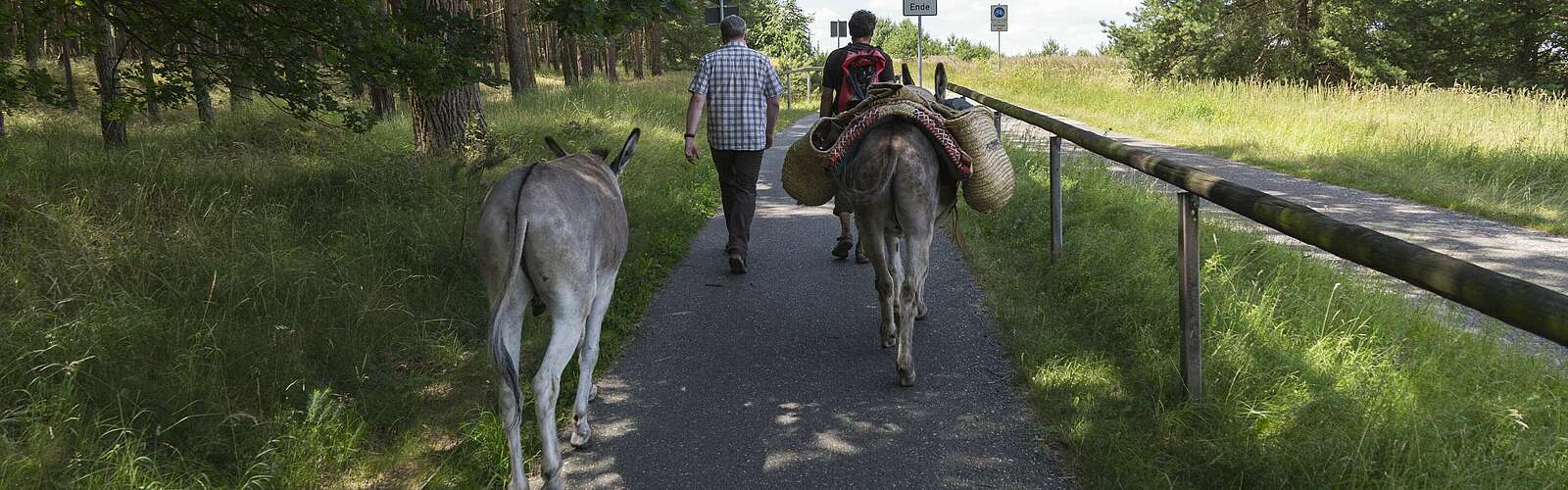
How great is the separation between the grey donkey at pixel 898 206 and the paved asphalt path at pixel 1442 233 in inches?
114

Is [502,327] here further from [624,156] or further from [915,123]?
[915,123]

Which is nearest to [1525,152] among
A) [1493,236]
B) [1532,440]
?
[1493,236]

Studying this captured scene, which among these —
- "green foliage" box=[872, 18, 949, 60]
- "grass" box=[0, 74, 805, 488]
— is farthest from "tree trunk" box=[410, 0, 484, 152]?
"green foliage" box=[872, 18, 949, 60]

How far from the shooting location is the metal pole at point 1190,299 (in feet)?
11.9

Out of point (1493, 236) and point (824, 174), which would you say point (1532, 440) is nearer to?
point (824, 174)

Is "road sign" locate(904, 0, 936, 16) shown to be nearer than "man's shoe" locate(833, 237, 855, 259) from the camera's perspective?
No

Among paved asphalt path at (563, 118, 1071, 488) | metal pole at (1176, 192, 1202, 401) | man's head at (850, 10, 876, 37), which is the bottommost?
paved asphalt path at (563, 118, 1071, 488)

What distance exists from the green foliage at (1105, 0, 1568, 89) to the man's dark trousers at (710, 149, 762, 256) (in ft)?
71.5

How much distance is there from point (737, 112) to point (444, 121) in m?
4.15

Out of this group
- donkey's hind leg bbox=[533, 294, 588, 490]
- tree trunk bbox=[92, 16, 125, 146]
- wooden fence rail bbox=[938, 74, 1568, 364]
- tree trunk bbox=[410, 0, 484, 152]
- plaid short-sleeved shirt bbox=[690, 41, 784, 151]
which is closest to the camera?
wooden fence rail bbox=[938, 74, 1568, 364]

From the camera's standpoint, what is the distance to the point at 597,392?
4.29 meters

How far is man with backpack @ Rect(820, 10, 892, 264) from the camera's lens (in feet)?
20.7

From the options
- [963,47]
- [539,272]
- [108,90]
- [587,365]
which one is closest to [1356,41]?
[587,365]

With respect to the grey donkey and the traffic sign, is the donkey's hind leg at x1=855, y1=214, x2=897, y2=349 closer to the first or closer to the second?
the grey donkey
